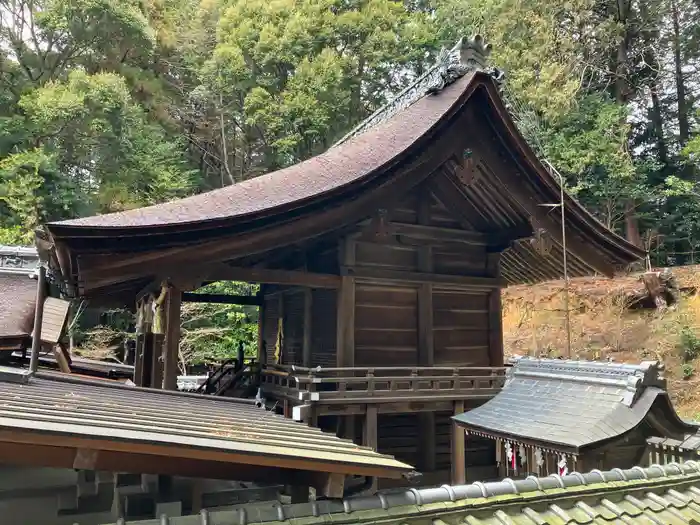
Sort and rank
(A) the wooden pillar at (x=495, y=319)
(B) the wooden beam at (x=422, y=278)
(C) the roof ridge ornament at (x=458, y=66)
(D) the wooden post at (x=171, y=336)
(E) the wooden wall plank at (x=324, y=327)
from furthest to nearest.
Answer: (A) the wooden pillar at (x=495, y=319) < (E) the wooden wall plank at (x=324, y=327) < (B) the wooden beam at (x=422, y=278) < (C) the roof ridge ornament at (x=458, y=66) < (D) the wooden post at (x=171, y=336)

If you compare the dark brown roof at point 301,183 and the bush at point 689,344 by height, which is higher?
the dark brown roof at point 301,183

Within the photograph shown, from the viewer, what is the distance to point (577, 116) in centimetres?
1984

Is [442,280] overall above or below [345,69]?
below

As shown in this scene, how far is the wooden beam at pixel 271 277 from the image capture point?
22.1 ft

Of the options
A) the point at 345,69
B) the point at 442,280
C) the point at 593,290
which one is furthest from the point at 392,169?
the point at 345,69

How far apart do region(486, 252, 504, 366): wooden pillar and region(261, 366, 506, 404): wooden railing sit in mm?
523

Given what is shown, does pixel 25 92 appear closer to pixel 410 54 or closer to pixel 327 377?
pixel 410 54

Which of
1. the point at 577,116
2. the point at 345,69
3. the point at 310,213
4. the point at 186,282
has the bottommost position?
the point at 186,282

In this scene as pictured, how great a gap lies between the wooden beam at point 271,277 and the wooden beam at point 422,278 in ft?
1.12

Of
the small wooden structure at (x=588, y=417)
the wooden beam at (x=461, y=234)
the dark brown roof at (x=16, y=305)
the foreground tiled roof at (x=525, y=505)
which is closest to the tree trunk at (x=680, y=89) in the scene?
the wooden beam at (x=461, y=234)

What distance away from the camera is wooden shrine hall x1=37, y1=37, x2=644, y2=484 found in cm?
643

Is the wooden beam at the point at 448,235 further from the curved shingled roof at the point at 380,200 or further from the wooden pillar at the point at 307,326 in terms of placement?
the wooden pillar at the point at 307,326

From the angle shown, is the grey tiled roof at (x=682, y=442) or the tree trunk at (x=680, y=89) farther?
the tree trunk at (x=680, y=89)

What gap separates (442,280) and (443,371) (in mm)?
1581
